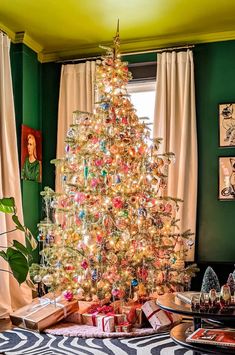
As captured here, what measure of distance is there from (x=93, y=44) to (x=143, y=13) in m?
0.95

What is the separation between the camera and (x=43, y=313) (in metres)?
3.72

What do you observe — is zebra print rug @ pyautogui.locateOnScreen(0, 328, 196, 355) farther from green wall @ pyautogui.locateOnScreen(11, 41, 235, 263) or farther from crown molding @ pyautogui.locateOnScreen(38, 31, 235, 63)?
crown molding @ pyautogui.locateOnScreen(38, 31, 235, 63)

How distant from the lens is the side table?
7.23 feet

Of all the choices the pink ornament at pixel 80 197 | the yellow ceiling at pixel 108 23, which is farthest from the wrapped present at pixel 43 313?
the yellow ceiling at pixel 108 23

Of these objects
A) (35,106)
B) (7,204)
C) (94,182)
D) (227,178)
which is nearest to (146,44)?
(35,106)

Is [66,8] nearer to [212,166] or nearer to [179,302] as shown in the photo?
[212,166]

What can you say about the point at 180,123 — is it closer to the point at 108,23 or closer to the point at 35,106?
the point at 108,23

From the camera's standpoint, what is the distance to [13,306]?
14.4 feet

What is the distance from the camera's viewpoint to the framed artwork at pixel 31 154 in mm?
4805

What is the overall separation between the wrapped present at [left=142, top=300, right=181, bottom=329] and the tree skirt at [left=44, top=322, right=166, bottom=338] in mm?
46

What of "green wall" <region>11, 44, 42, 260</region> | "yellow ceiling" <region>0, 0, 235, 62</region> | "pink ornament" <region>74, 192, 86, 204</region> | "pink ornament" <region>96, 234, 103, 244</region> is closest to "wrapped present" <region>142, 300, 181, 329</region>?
"pink ornament" <region>96, 234, 103, 244</region>

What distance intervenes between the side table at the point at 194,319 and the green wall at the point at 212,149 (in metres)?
1.91

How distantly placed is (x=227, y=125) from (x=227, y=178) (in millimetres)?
542

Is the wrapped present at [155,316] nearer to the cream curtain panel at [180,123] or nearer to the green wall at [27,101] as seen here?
the cream curtain panel at [180,123]
